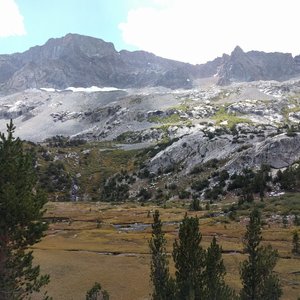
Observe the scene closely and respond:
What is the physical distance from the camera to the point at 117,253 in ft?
208

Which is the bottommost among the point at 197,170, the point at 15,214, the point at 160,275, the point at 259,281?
the point at 259,281

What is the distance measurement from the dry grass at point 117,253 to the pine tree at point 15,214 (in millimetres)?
13563

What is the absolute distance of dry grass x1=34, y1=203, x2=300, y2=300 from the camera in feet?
146

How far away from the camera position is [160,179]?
570ft

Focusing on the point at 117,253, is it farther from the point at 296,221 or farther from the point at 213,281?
the point at 296,221

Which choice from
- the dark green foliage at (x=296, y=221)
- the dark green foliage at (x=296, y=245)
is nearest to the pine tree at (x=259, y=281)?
the dark green foliage at (x=296, y=245)

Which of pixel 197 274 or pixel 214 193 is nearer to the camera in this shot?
pixel 197 274

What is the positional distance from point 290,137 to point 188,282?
134373mm

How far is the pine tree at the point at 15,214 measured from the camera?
89.3 ft

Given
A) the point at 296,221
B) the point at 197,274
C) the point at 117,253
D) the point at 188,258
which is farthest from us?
the point at 296,221

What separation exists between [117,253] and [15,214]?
38.3m

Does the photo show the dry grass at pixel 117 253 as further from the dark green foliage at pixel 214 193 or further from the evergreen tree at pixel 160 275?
the dark green foliage at pixel 214 193

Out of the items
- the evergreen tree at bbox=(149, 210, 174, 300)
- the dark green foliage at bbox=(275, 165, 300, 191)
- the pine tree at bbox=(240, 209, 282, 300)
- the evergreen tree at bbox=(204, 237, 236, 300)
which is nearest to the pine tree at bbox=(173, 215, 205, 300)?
the evergreen tree at bbox=(204, 237, 236, 300)

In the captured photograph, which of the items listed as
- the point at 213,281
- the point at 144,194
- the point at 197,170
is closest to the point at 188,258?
the point at 213,281
